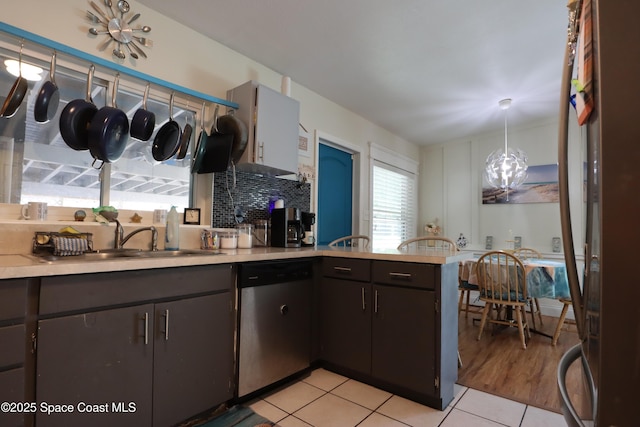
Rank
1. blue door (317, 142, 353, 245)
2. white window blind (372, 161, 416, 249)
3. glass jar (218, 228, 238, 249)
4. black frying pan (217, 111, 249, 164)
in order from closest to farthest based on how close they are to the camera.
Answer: glass jar (218, 228, 238, 249), black frying pan (217, 111, 249, 164), blue door (317, 142, 353, 245), white window blind (372, 161, 416, 249)

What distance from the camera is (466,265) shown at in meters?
3.41

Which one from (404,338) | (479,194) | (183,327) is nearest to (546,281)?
(404,338)

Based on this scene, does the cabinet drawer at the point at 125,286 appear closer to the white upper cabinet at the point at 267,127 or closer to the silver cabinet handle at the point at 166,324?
the silver cabinet handle at the point at 166,324

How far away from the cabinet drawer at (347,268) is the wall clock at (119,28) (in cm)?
183

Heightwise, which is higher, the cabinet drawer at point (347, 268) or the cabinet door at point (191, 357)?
the cabinet drawer at point (347, 268)

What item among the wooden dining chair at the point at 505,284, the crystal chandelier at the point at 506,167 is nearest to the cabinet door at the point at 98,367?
the wooden dining chair at the point at 505,284

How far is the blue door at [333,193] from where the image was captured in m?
3.56

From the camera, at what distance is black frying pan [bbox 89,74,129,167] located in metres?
1.77

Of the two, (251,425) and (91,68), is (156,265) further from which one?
(91,68)

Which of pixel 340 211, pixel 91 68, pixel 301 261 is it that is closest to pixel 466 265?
pixel 340 211

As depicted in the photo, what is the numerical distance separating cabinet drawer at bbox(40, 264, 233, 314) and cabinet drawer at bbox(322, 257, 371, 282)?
0.77m

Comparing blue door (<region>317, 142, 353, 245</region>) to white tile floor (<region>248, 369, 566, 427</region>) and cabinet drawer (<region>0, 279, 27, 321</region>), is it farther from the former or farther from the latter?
cabinet drawer (<region>0, 279, 27, 321</region>)

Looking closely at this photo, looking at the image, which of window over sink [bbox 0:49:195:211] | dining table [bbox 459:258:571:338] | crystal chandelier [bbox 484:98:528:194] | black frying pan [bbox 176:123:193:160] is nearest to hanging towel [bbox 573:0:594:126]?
black frying pan [bbox 176:123:193:160]

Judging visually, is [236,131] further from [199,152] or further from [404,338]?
[404,338]
